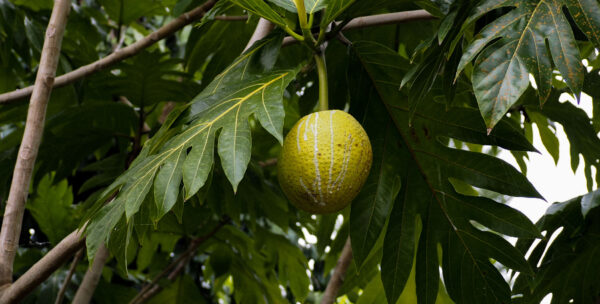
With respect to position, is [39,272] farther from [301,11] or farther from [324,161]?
[301,11]

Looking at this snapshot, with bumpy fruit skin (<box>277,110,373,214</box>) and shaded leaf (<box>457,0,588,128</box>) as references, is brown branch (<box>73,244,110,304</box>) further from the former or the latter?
shaded leaf (<box>457,0,588,128</box>)

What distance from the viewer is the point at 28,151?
1.23 m

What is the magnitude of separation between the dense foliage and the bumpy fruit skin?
7cm

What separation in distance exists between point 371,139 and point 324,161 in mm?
407

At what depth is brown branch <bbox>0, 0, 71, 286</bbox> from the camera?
A: 118 cm

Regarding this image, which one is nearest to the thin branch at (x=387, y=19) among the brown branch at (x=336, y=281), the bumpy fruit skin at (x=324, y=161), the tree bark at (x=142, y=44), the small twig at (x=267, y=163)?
the tree bark at (x=142, y=44)

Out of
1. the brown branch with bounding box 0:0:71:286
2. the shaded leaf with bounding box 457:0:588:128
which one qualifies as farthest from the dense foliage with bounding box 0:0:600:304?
the brown branch with bounding box 0:0:71:286

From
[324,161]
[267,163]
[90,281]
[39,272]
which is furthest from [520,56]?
[267,163]

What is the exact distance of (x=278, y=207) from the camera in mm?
1884

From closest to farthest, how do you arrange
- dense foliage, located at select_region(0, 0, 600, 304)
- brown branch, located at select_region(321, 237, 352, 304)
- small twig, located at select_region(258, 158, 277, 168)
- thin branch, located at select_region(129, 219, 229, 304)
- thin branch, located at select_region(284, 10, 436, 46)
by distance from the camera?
dense foliage, located at select_region(0, 0, 600, 304)
thin branch, located at select_region(284, 10, 436, 46)
brown branch, located at select_region(321, 237, 352, 304)
thin branch, located at select_region(129, 219, 229, 304)
small twig, located at select_region(258, 158, 277, 168)

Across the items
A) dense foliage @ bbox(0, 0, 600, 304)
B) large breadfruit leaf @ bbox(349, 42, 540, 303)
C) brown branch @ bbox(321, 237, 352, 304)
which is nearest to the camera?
dense foliage @ bbox(0, 0, 600, 304)

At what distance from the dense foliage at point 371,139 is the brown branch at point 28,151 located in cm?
17

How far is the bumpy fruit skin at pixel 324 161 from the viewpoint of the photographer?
1.05 meters

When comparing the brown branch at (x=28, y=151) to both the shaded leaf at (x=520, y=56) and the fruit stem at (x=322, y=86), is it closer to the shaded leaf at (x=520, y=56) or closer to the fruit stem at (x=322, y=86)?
the fruit stem at (x=322, y=86)
